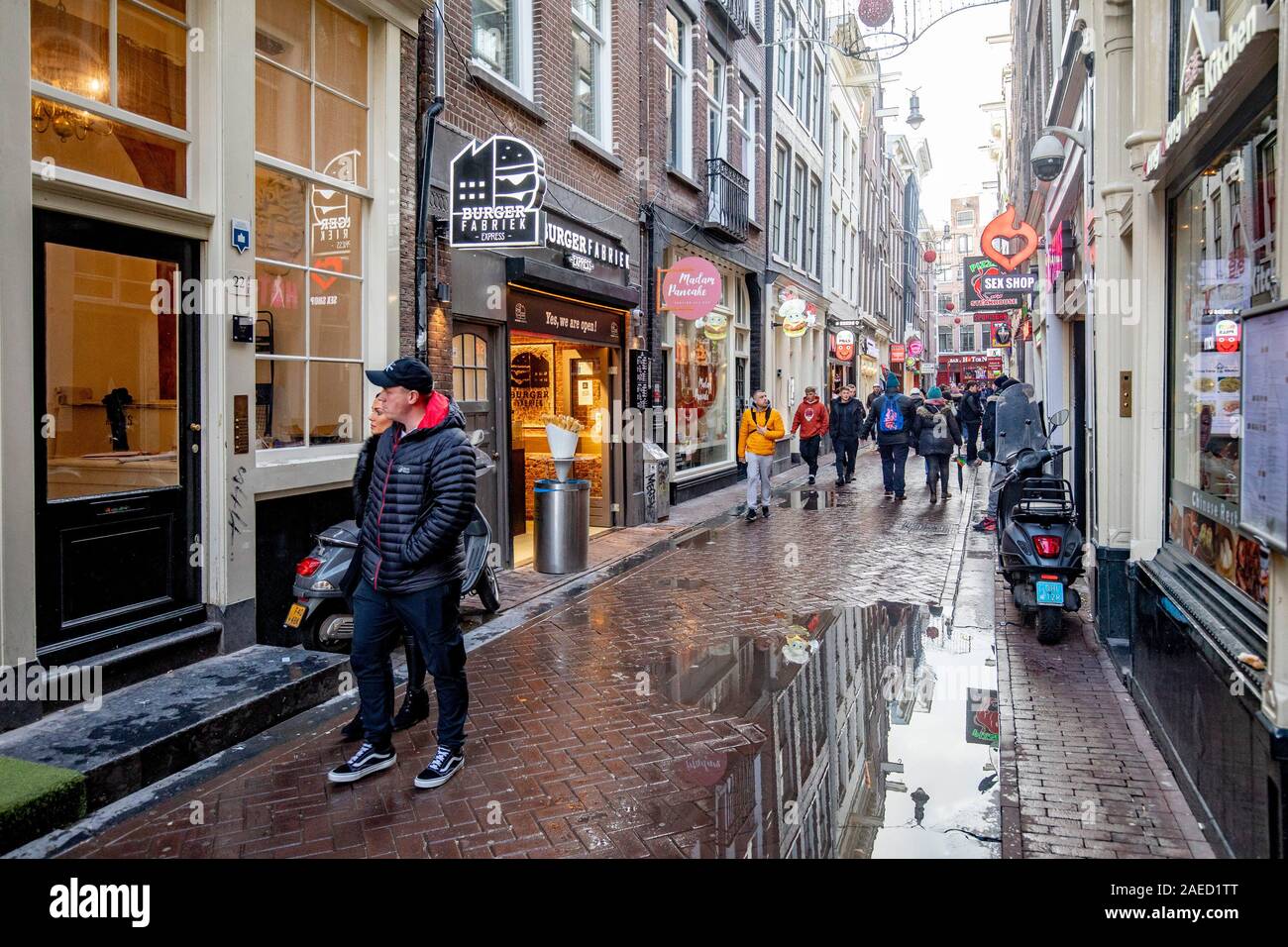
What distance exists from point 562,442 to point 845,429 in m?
10.2

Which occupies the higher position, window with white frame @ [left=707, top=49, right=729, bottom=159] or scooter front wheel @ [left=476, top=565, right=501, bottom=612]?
window with white frame @ [left=707, top=49, right=729, bottom=159]

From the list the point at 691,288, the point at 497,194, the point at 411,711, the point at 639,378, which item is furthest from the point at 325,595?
the point at 691,288

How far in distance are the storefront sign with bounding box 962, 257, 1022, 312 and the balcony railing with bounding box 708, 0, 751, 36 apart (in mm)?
6205

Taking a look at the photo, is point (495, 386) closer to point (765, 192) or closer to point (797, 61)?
point (765, 192)

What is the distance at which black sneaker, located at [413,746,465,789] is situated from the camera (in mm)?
4383

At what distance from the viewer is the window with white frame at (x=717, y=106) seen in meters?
16.6

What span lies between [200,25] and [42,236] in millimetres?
1847

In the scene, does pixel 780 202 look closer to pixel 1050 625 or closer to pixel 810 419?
pixel 810 419

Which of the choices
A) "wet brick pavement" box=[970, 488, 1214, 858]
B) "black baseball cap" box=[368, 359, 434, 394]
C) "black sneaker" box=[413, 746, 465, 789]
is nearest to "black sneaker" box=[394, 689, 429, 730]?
"black sneaker" box=[413, 746, 465, 789]

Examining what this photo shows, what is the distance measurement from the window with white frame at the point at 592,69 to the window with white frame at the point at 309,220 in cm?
450

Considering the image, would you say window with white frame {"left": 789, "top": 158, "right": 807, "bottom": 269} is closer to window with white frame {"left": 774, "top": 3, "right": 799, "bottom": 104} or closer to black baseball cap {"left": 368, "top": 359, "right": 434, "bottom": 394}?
window with white frame {"left": 774, "top": 3, "right": 799, "bottom": 104}

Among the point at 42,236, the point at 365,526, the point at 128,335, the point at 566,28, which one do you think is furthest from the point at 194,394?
the point at 566,28

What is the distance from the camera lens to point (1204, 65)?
13.7ft

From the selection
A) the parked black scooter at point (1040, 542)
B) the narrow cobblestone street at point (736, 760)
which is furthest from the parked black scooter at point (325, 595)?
the parked black scooter at point (1040, 542)
